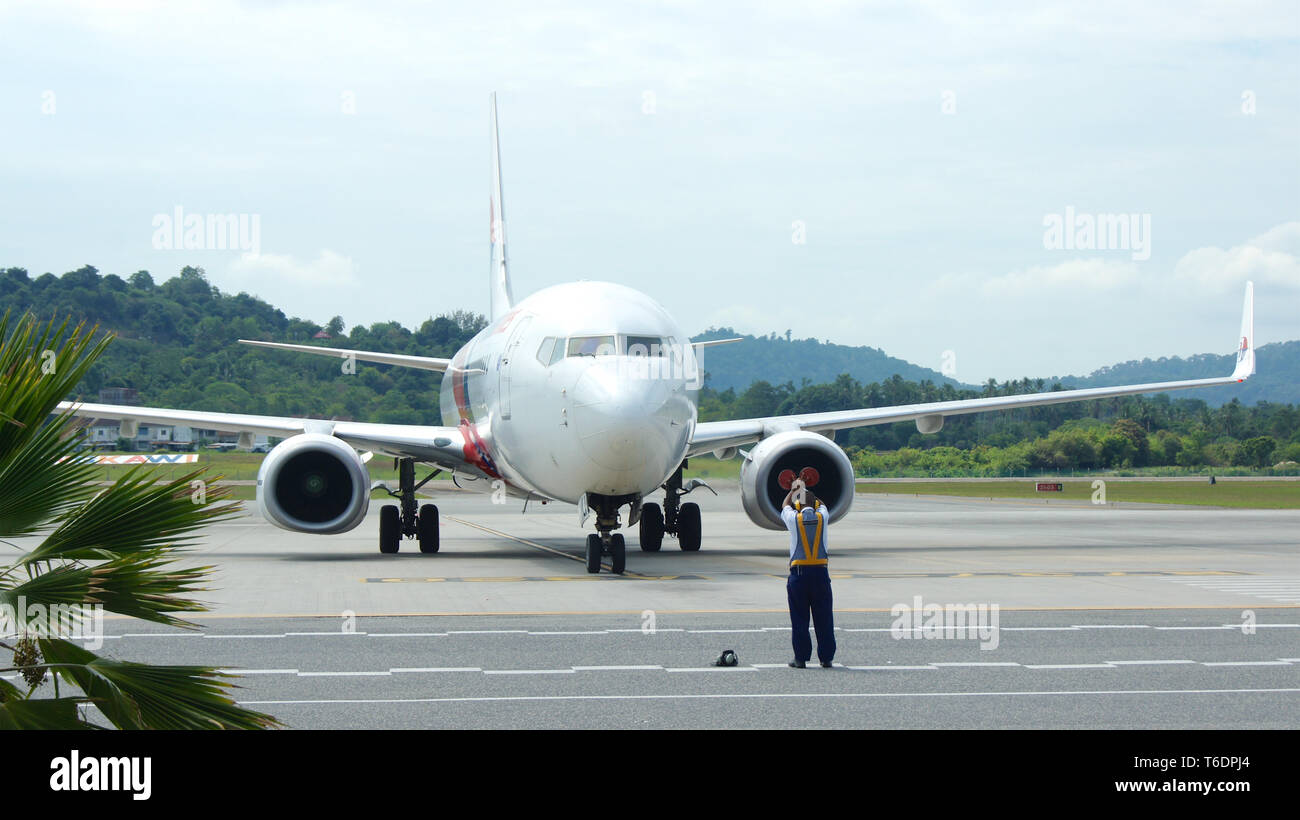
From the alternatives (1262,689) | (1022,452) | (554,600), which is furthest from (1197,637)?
(1022,452)

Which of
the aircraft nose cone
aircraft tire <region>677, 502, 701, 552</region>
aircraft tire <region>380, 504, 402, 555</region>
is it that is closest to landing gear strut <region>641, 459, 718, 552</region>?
aircraft tire <region>677, 502, 701, 552</region>

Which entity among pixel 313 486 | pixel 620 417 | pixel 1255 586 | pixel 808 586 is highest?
pixel 620 417

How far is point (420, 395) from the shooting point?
233 ft

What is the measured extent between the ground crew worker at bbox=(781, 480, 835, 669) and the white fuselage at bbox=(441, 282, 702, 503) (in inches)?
251

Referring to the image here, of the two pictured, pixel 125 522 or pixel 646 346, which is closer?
pixel 125 522

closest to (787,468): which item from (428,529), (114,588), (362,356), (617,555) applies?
(617,555)

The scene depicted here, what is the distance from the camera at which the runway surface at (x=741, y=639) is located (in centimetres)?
897

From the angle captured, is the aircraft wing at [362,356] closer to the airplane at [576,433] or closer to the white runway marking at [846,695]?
the airplane at [576,433]

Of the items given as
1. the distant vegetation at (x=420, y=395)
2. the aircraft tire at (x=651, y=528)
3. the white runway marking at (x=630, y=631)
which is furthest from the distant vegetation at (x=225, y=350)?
the white runway marking at (x=630, y=631)

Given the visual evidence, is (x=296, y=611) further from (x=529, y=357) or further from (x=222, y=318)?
(x=222, y=318)

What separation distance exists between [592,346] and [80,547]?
1377cm

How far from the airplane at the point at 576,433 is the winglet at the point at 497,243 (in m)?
4.81

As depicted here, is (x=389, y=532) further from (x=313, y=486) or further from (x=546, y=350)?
(x=546, y=350)
